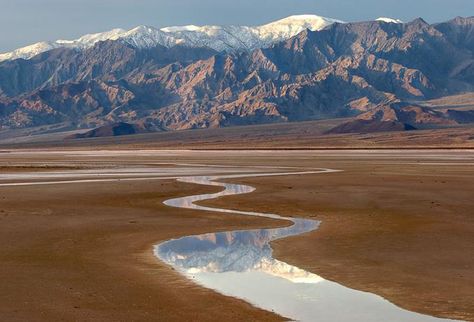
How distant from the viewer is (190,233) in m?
32.0

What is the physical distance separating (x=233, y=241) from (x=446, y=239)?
7.52 metres

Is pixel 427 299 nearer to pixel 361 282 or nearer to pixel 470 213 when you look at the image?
pixel 361 282

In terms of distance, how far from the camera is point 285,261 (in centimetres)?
2484

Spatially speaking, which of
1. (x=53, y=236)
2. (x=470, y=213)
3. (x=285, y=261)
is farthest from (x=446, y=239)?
(x=53, y=236)

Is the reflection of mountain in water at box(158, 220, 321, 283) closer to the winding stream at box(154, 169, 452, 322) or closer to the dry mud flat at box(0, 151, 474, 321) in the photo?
the winding stream at box(154, 169, 452, 322)

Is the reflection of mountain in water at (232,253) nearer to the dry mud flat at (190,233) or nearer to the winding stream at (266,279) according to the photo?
the winding stream at (266,279)

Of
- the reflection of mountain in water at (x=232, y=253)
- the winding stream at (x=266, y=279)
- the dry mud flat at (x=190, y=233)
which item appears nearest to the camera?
the winding stream at (x=266, y=279)

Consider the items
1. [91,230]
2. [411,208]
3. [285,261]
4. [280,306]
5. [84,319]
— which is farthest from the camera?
[411,208]

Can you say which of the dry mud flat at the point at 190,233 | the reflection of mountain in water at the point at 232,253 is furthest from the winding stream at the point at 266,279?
the dry mud flat at the point at 190,233

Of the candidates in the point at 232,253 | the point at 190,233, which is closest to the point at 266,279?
the point at 232,253

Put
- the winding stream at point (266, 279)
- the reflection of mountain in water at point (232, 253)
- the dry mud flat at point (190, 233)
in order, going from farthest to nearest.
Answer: the reflection of mountain in water at point (232, 253) → the dry mud flat at point (190, 233) → the winding stream at point (266, 279)

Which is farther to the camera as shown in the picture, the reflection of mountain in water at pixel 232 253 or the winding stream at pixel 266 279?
the reflection of mountain in water at pixel 232 253

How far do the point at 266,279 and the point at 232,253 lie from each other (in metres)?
5.07

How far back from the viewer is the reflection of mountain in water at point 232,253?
2356 cm
